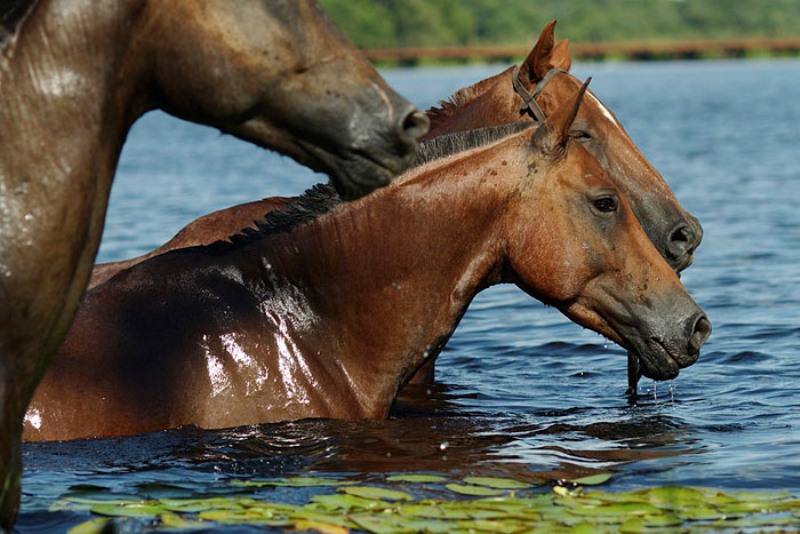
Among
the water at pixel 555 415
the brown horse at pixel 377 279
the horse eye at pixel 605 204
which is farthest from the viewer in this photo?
the horse eye at pixel 605 204

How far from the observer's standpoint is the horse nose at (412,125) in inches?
172

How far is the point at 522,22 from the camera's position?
440 feet

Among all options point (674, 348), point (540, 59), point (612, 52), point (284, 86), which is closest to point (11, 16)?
point (284, 86)

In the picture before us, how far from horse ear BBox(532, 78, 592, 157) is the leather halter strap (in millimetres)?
1052

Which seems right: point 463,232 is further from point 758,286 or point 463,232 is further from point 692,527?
point 758,286

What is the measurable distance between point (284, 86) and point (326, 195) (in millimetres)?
2791

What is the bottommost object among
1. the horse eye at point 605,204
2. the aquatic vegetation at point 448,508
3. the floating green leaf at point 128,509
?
the aquatic vegetation at point 448,508

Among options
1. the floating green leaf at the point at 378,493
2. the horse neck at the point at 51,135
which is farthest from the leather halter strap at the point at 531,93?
the horse neck at the point at 51,135

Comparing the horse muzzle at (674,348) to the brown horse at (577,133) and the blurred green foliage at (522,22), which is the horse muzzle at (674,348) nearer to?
the brown horse at (577,133)

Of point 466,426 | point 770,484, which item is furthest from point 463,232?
point 770,484

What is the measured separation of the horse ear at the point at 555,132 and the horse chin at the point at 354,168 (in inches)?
97.8

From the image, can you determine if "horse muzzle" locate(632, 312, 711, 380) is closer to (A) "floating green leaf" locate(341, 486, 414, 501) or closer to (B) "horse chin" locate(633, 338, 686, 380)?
(B) "horse chin" locate(633, 338, 686, 380)

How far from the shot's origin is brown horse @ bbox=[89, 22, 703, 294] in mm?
8258

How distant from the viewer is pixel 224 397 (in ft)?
22.0
